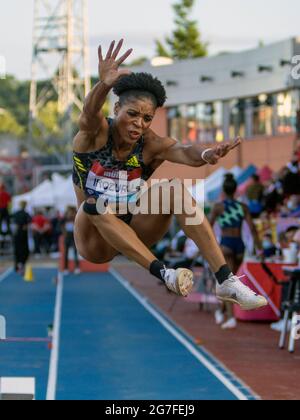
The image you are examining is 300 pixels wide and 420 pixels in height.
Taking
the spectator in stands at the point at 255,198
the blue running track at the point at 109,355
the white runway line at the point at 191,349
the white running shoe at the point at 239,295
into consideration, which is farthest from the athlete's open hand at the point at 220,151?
the spectator in stands at the point at 255,198

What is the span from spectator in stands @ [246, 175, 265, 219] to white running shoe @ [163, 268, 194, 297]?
41.4ft

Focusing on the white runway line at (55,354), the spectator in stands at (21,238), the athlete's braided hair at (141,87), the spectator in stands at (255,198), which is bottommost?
the white runway line at (55,354)

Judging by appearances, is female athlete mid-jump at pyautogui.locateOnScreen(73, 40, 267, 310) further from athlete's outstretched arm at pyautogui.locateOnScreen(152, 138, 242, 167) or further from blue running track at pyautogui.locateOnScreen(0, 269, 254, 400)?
blue running track at pyautogui.locateOnScreen(0, 269, 254, 400)

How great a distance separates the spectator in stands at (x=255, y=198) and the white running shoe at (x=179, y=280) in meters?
12.6

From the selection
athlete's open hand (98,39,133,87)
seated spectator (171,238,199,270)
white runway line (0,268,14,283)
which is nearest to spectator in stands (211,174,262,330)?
seated spectator (171,238,199,270)

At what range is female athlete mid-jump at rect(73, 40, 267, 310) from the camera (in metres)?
5.68

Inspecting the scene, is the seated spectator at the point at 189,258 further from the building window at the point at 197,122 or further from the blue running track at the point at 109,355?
the building window at the point at 197,122

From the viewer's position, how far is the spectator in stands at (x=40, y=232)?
35219mm

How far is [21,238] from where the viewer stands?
83.6 ft

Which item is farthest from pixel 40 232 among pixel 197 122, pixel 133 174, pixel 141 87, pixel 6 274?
pixel 141 87

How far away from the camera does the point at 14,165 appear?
42.8 m
